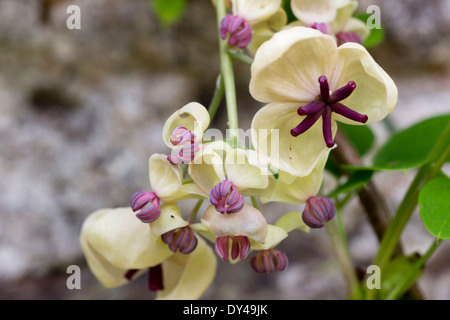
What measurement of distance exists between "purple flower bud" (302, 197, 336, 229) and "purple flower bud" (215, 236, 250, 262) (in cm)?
5

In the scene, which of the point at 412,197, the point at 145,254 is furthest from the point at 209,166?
the point at 412,197

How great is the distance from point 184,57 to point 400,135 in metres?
0.66

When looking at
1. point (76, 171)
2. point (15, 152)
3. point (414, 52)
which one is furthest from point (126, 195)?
point (414, 52)

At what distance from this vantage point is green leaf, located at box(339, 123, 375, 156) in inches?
28.7

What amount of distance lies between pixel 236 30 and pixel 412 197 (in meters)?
0.27

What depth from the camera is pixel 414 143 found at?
620 mm

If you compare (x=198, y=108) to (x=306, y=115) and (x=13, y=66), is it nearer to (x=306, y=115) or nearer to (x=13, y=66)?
(x=306, y=115)

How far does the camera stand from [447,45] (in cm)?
116

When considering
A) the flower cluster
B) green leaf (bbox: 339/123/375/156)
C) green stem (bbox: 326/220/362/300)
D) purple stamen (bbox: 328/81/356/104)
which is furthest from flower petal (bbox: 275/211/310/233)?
green leaf (bbox: 339/123/375/156)

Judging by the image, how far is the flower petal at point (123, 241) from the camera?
0.45 meters

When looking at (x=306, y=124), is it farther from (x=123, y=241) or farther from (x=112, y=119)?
(x=112, y=119)

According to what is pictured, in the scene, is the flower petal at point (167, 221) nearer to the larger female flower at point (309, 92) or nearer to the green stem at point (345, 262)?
the larger female flower at point (309, 92)

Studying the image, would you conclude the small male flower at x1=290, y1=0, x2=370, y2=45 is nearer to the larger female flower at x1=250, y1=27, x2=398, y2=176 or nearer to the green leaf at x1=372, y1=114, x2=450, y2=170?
the larger female flower at x1=250, y1=27, x2=398, y2=176
